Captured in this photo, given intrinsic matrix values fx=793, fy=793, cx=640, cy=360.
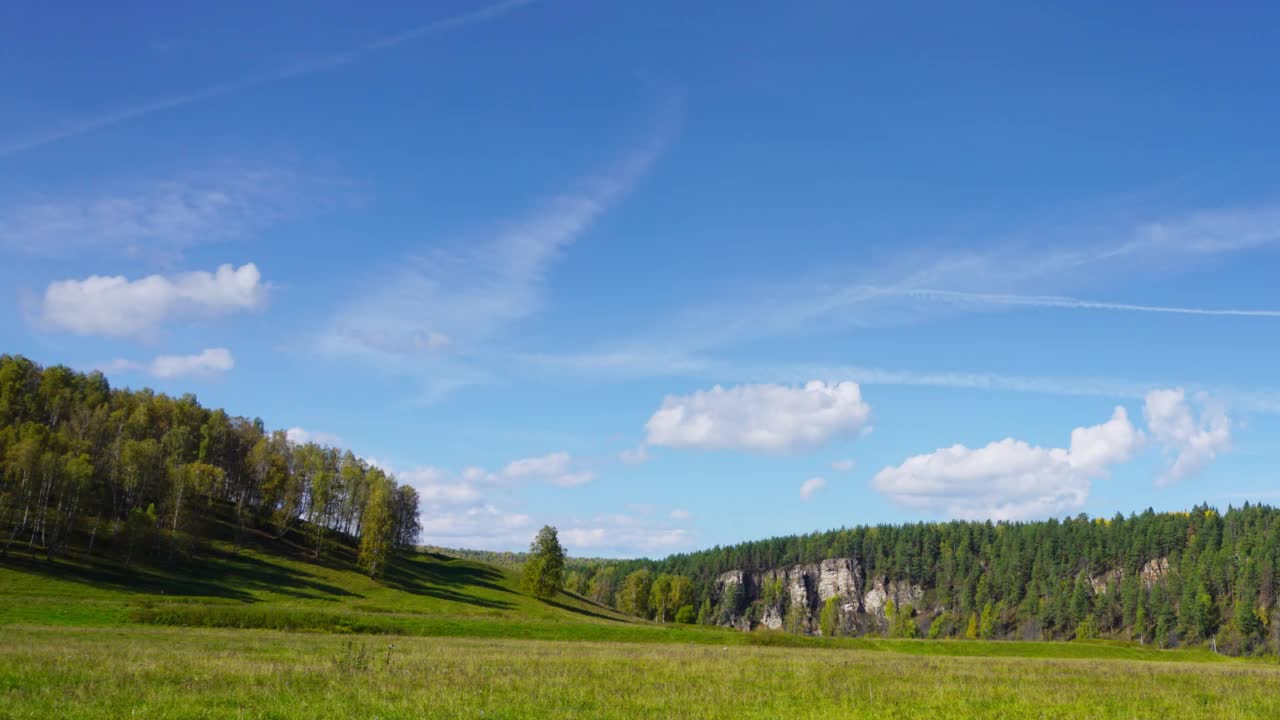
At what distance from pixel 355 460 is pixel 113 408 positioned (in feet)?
154

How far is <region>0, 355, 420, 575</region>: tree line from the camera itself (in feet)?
330

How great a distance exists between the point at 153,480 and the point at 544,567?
64.0m

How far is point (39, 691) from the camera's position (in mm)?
21812

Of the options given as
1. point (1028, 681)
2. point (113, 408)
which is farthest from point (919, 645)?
point (113, 408)

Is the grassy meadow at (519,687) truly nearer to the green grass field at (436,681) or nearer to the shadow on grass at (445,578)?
the green grass field at (436,681)

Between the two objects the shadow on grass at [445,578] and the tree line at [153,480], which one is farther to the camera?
the shadow on grass at [445,578]

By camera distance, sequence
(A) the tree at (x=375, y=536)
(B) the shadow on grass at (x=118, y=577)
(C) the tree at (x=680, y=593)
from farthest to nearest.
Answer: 1. (C) the tree at (x=680, y=593)
2. (A) the tree at (x=375, y=536)
3. (B) the shadow on grass at (x=118, y=577)

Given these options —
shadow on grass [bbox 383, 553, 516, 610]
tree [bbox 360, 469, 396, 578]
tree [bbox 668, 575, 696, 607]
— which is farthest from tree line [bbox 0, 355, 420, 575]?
tree [bbox 668, 575, 696, 607]

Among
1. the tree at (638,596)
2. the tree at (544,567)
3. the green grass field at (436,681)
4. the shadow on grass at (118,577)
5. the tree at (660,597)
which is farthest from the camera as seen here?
the tree at (638,596)

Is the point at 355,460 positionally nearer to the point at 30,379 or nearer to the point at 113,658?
the point at 30,379

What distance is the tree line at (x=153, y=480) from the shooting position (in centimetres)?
10044

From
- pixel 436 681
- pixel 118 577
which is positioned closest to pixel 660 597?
pixel 118 577

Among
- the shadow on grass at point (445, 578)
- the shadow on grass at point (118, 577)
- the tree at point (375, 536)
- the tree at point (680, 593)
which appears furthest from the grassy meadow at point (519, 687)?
the tree at point (680, 593)

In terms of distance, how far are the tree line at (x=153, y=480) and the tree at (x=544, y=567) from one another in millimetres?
26394
